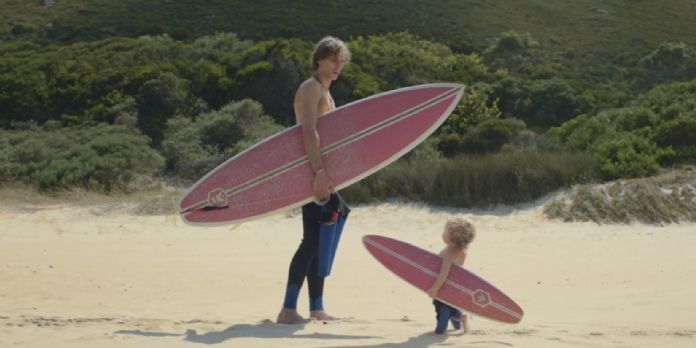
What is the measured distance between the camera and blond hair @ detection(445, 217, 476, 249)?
479 centimetres

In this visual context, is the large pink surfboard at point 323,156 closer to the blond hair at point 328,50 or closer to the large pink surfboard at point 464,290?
the blond hair at point 328,50

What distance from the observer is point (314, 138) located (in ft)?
16.0

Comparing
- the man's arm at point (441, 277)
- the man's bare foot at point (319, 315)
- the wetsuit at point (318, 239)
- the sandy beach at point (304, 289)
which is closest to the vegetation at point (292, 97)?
the sandy beach at point (304, 289)

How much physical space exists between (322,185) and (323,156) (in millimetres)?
305

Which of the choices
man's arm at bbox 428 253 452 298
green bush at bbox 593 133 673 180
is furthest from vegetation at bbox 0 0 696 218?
man's arm at bbox 428 253 452 298

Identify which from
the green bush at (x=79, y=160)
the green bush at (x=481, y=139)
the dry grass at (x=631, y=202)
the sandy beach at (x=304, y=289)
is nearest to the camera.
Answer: the sandy beach at (x=304, y=289)

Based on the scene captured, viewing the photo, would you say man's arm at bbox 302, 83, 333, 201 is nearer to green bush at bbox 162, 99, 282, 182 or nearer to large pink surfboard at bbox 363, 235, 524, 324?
large pink surfboard at bbox 363, 235, 524, 324

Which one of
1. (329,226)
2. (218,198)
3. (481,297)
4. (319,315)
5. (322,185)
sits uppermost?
(322,185)

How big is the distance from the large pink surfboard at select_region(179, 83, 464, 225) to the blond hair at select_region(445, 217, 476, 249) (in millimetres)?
702

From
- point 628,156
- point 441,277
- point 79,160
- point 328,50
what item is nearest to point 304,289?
point 441,277

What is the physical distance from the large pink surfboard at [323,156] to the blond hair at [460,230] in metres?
0.70

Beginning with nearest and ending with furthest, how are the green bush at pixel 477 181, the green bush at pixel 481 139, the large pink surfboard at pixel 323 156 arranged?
the large pink surfboard at pixel 323 156 → the green bush at pixel 477 181 → the green bush at pixel 481 139

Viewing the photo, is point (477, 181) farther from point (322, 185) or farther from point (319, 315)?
point (322, 185)

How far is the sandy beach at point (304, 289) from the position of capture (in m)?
4.73
